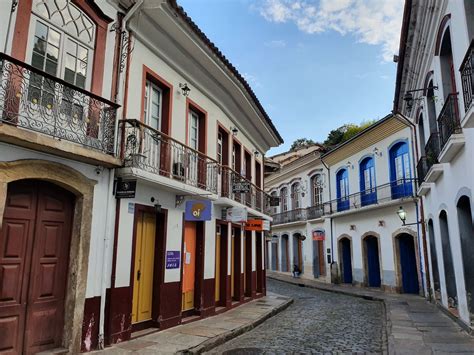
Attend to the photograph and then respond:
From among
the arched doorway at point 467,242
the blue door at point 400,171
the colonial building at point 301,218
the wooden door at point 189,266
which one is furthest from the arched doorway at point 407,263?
the wooden door at point 189,266

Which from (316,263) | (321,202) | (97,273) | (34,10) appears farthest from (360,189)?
(34,10)

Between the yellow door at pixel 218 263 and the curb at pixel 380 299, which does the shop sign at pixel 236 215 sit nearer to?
the yellow door at pixel 218 263

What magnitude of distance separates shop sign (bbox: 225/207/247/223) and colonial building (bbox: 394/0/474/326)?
4806 millimetres

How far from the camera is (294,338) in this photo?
7.97m

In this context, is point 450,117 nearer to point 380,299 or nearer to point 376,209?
point 380,299

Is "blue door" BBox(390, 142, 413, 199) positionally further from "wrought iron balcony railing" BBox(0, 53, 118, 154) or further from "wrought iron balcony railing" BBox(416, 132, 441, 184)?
"wrought iron balcony railing" BBox(0, 53, 118, 154)

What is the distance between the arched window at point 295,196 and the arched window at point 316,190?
6.28 ft

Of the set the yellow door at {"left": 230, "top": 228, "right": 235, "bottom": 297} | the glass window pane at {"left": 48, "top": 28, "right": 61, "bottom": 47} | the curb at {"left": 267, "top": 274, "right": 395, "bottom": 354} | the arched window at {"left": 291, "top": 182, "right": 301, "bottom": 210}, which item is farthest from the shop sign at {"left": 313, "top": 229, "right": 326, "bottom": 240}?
the glass window pane at {"left": 48, "top": 28, "right": 61, "bottom": 47}

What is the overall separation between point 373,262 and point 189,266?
12064mm

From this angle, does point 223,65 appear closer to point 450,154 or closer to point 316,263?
point 450,154

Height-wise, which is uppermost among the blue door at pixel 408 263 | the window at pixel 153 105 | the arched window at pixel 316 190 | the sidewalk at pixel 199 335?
the arched window at pixel 316 190

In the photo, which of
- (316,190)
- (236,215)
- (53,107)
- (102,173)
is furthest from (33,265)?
(316,190)

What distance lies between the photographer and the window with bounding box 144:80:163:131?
823 cm

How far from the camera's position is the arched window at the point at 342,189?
2041 centimetres
